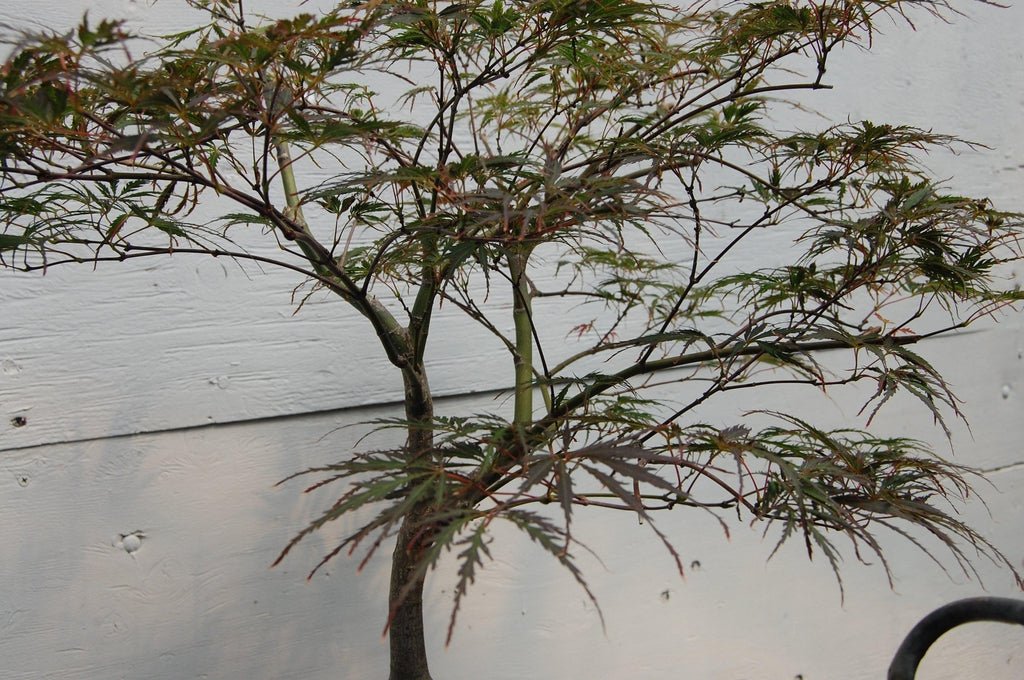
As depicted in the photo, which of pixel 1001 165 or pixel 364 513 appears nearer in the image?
pixel 364 513

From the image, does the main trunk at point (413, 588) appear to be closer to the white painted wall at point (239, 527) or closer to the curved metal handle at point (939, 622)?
the white painted wall at point (239, 527)

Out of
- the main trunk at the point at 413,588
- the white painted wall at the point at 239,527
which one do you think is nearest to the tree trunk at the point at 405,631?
the main trunk at the point at 413,588

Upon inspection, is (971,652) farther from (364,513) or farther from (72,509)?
(72,509)

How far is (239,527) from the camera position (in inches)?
46.4

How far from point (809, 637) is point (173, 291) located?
1193 mm

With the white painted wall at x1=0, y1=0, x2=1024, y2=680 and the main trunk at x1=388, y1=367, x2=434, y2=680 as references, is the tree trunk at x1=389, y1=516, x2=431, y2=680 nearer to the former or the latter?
the main trunk at x1=388, y1=367, x2=434, y2=680

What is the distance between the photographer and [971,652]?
5.57 feet

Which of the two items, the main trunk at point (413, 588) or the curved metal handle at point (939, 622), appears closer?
the curved metal handle at point (939, 622)

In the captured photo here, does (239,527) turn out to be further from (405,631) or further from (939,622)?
(939,622)

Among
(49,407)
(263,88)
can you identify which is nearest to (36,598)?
(49,407)

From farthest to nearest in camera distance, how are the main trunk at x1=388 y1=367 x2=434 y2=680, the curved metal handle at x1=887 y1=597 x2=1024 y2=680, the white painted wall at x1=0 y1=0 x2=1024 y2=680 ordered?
the white painted wall at x1=0 y1=0 x2=1024 y2=680 → the main trunk at x1=388 y1=367 x2=434 y2=680 → the curved metal handle at x1=887 y1=597 x2=1024 y2=680

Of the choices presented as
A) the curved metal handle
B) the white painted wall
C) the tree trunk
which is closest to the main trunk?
the tree trunk

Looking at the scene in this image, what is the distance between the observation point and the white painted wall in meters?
1.09

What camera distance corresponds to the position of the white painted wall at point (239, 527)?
1091 millimetres
